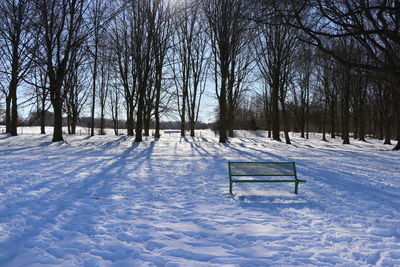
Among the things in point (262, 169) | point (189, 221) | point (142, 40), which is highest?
point (142, 40)

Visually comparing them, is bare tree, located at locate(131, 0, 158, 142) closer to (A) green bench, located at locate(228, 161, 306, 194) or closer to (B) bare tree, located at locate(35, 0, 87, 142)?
(B) bare tree, located at locate(35, 0, 87, 142)

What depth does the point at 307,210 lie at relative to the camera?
5.12m

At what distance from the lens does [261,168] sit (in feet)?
21.9

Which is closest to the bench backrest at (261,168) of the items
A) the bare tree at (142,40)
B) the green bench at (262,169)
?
the green bench at (262,169)

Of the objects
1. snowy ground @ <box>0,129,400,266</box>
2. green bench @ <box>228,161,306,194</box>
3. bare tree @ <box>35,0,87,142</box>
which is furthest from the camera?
bare tree @ <box>35,0,87,142</box>

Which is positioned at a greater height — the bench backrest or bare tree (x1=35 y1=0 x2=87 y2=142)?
bare tree (x1=35 y1=0 x2=87 y2=142)

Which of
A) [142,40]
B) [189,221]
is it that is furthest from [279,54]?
[189,221]

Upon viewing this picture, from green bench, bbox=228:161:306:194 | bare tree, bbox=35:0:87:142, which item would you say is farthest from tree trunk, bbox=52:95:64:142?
green bench, bbox=228:161:306:194

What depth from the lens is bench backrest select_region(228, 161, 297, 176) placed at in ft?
21.2

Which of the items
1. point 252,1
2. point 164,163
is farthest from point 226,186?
point 252,1

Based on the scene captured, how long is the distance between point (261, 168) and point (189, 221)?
115 inches

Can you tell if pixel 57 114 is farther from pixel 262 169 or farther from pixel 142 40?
pixel 262 169

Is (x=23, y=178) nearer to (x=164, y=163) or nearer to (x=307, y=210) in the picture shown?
(x=164, y=163)

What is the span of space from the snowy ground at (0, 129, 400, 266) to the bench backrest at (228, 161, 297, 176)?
1.67ft
